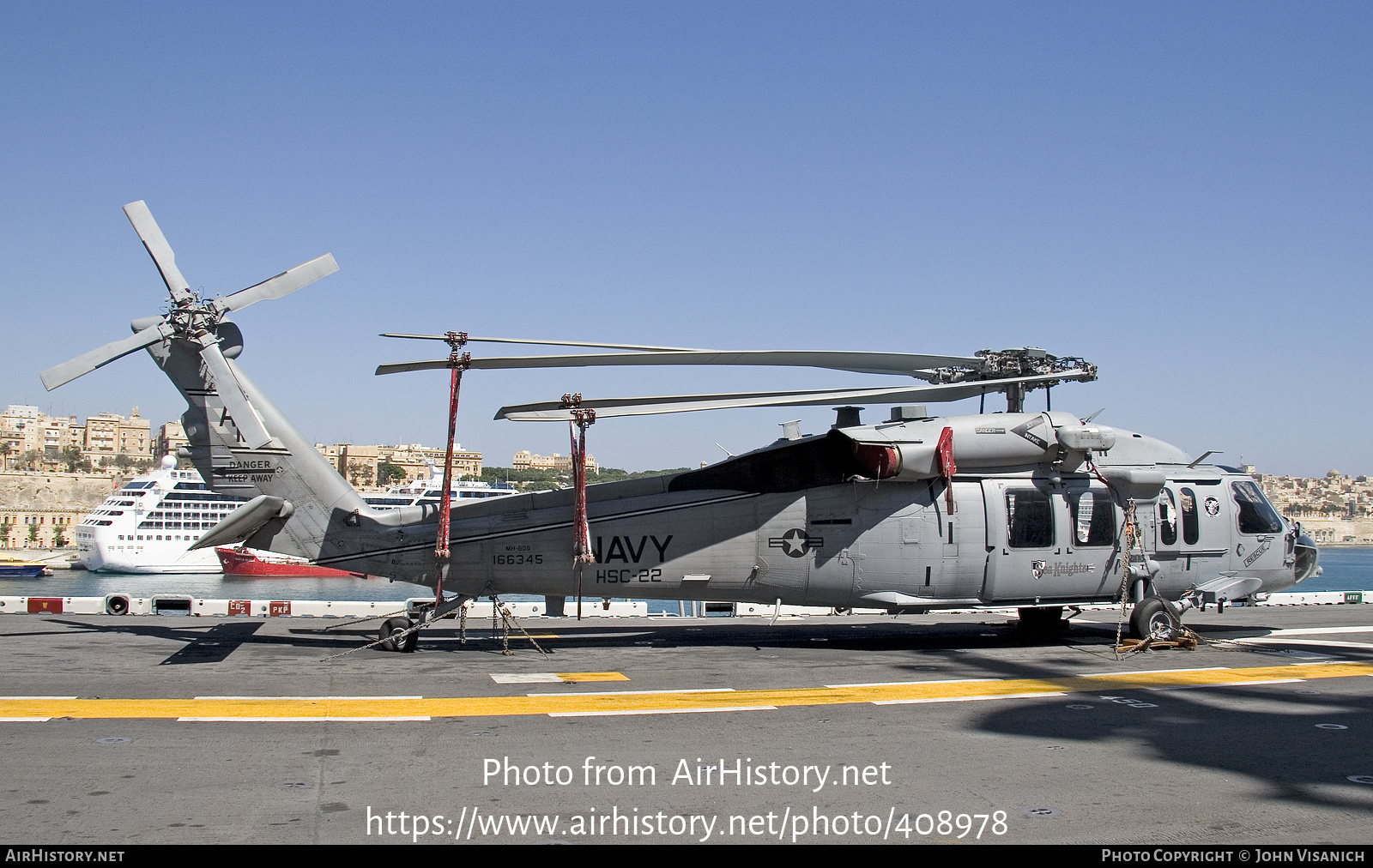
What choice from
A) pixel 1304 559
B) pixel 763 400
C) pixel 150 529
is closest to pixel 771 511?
pixel 763 400

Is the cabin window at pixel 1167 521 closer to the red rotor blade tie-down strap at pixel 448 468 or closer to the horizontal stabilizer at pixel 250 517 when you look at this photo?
the red rotor blade tie-down strap at pixel 448 468

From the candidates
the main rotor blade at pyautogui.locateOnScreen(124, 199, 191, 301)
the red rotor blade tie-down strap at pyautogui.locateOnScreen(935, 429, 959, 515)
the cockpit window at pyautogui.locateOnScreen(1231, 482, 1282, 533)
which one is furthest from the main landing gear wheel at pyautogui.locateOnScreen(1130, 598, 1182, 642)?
the main rotor blade at pyautogui.locateOnScreen(124, 199, 191, 301)

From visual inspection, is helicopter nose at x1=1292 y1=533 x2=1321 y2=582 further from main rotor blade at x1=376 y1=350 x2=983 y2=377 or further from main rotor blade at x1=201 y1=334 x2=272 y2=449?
main rotor blade at x1=201 y1=334 x2=272 y2=449

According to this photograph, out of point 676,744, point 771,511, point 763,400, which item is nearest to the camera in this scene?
point 676,744

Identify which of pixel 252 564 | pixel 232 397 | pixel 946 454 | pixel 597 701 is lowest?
pixel 252 564

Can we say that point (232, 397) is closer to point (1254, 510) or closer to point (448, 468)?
point (448, 468)

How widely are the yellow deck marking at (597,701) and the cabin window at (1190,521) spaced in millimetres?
3753

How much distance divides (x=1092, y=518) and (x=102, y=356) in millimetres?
16129

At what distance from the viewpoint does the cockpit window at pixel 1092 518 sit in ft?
51.7

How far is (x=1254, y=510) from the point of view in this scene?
16828mm

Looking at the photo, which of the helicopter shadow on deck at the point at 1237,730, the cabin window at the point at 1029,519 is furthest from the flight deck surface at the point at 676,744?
the cabin window at the point at 1029,519

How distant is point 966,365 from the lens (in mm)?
15062
